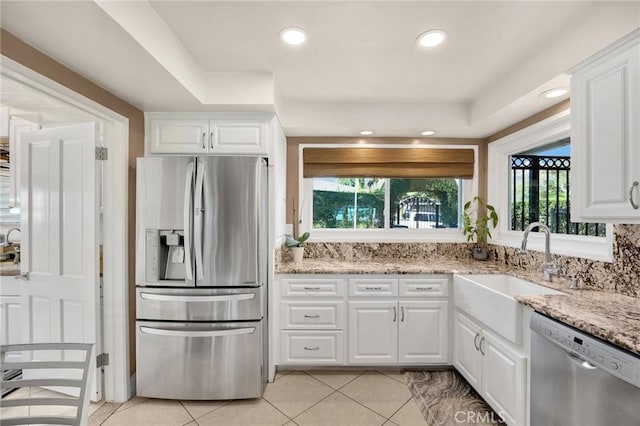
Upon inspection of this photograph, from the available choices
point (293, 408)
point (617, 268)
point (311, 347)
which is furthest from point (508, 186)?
point (293, 408)

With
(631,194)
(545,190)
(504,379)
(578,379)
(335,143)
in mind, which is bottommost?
(504,379)

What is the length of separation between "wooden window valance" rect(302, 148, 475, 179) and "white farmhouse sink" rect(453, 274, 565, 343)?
1.20m

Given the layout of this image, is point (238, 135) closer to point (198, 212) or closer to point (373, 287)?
point (198, 212)

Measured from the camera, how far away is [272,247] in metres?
2.48

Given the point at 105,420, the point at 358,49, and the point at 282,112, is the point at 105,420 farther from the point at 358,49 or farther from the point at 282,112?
the point at 358,49

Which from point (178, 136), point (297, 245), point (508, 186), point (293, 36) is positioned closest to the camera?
point (293, 36)

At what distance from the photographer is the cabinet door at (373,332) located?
2541 millimetres

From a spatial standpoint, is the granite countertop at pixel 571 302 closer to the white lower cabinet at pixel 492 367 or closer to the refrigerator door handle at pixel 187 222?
the white lower cabinet at pixel 492 367

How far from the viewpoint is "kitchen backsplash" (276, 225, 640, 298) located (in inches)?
69.2

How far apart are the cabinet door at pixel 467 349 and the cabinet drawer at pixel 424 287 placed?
22cm

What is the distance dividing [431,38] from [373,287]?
5.99 feet

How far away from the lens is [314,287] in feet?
8.36

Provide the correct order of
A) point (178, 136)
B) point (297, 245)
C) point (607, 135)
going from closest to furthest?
point (607, 135), point (178, 136), point (297, 245)

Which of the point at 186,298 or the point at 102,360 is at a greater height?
the point at 186,298
